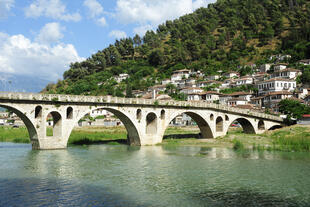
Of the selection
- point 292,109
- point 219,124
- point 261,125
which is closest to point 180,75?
point 292,109

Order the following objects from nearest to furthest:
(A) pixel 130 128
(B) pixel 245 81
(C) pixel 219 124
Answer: (A) pixel 130 128, (C) pixel 219 124, (B) pixel 245 81

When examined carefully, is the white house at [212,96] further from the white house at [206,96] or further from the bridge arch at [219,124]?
the bridge arch at [219,124]

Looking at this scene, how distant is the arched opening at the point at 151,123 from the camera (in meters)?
53.5

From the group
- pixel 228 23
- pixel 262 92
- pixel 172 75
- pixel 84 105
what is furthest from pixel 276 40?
pixel 84 105

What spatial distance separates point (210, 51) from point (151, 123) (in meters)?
122

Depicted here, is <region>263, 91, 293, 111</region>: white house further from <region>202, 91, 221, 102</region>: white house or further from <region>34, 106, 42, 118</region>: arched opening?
<region>34, 106, 42, 118</region>: arched opening

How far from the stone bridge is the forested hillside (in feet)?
216

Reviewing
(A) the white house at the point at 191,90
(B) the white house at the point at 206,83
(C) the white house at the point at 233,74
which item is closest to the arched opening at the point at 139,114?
(A) the white house at the point at 191,90

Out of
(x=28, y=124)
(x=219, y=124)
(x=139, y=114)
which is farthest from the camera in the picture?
(x=219, y=124)

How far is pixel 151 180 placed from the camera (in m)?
25.8

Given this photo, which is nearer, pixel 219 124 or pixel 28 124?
pixel 28 124

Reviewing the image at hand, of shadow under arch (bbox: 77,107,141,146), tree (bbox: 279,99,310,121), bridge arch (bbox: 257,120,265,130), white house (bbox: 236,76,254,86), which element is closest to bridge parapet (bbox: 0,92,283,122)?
shadow under arch (bbox: 77,107,141,146)

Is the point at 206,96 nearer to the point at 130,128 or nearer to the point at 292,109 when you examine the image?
the point at 292,109

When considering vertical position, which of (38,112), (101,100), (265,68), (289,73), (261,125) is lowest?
(261,125)
